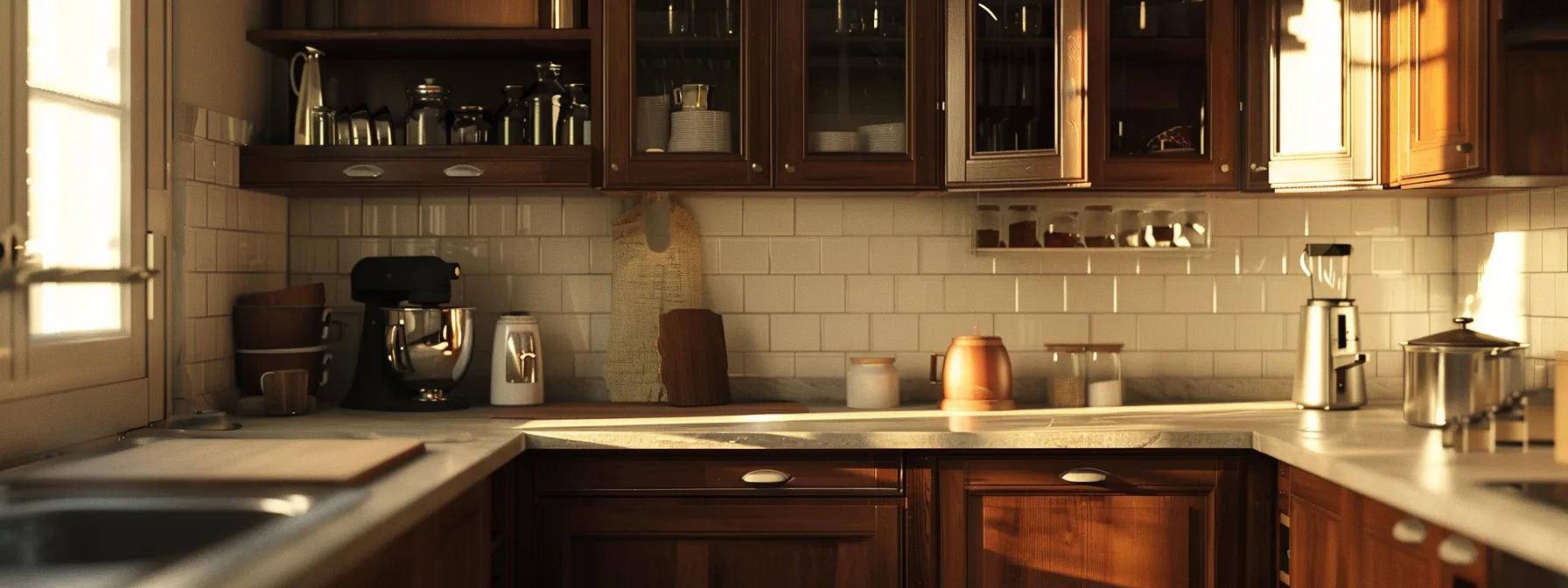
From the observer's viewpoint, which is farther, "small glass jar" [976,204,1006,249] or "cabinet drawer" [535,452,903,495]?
"small glass jar" [976,204,1006,249]

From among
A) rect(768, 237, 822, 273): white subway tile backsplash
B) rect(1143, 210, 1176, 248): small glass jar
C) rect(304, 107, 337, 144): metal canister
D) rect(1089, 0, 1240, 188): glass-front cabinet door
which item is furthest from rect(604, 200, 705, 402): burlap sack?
rect(1143, 210, 1176, 248): small glass jar

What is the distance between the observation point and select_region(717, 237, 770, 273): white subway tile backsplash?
355 centimetres

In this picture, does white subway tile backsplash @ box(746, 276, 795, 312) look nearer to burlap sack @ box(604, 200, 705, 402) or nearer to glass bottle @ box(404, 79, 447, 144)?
burlap sack @ box(604, 200, 705, 402)

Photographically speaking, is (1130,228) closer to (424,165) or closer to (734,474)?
(734,474)

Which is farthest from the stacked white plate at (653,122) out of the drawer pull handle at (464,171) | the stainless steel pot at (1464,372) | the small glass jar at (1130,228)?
the stainless steel pot at (1464,372)

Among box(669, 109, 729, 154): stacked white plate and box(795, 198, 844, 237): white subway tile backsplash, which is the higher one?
box(669, 109, 729, 154): stacked white plate

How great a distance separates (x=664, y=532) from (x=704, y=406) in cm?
50

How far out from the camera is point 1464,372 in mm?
2697

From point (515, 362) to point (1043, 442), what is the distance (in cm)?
130

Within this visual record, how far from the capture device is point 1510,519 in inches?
73.3

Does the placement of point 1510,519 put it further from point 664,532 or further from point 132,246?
point 132,246

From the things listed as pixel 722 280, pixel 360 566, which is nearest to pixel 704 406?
pixel 722 280

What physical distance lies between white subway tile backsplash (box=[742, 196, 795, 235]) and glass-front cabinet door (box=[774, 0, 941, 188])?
0.35 metres

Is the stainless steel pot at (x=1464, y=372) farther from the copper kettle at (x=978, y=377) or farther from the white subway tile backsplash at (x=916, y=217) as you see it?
the white subway tile backsplash at (x=916, y=217)
